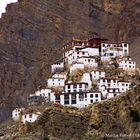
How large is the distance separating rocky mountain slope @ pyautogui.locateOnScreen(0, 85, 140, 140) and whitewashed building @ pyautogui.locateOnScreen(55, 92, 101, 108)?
5524 millimetres

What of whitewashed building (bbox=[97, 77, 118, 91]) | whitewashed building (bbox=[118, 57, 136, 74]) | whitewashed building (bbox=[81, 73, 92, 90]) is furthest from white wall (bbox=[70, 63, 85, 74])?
whitewashed building (bbox=[118, 57, 136, 74])

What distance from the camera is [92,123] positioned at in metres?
107

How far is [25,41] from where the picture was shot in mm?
165125

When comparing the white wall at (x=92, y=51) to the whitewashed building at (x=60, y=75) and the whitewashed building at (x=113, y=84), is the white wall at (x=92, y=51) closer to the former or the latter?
the whitewashed building at (x=60, y=75)

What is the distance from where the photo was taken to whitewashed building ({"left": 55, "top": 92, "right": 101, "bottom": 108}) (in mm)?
115312

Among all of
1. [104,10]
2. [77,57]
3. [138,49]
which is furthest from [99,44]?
[104,10]

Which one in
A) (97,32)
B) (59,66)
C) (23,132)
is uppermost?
(97,32)

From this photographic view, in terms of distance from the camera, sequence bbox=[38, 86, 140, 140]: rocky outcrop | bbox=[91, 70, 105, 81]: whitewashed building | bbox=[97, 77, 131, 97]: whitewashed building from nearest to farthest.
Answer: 1. bbox=[38, 86, 140, 140]: rocky outcrop
2. bbox=[97, 77, 131, 97]: whitewashed building
3. bbox=[91, 70, 105, 81]: whitewashed building

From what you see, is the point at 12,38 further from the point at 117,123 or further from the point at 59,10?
the point at 117,123

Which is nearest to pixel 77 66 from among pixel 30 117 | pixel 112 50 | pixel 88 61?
pixel 88 61

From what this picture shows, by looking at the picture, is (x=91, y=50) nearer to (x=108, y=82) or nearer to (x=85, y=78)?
(x=85, y=78)

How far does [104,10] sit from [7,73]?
1399 inches

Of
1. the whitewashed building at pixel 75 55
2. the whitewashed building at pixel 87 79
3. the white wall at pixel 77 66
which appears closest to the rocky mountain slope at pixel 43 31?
the whitewashed building at pixel 75 55

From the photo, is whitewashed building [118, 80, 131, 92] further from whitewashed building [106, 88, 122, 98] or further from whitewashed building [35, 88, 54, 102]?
whitewashed building [35, 88, 54, 102]
